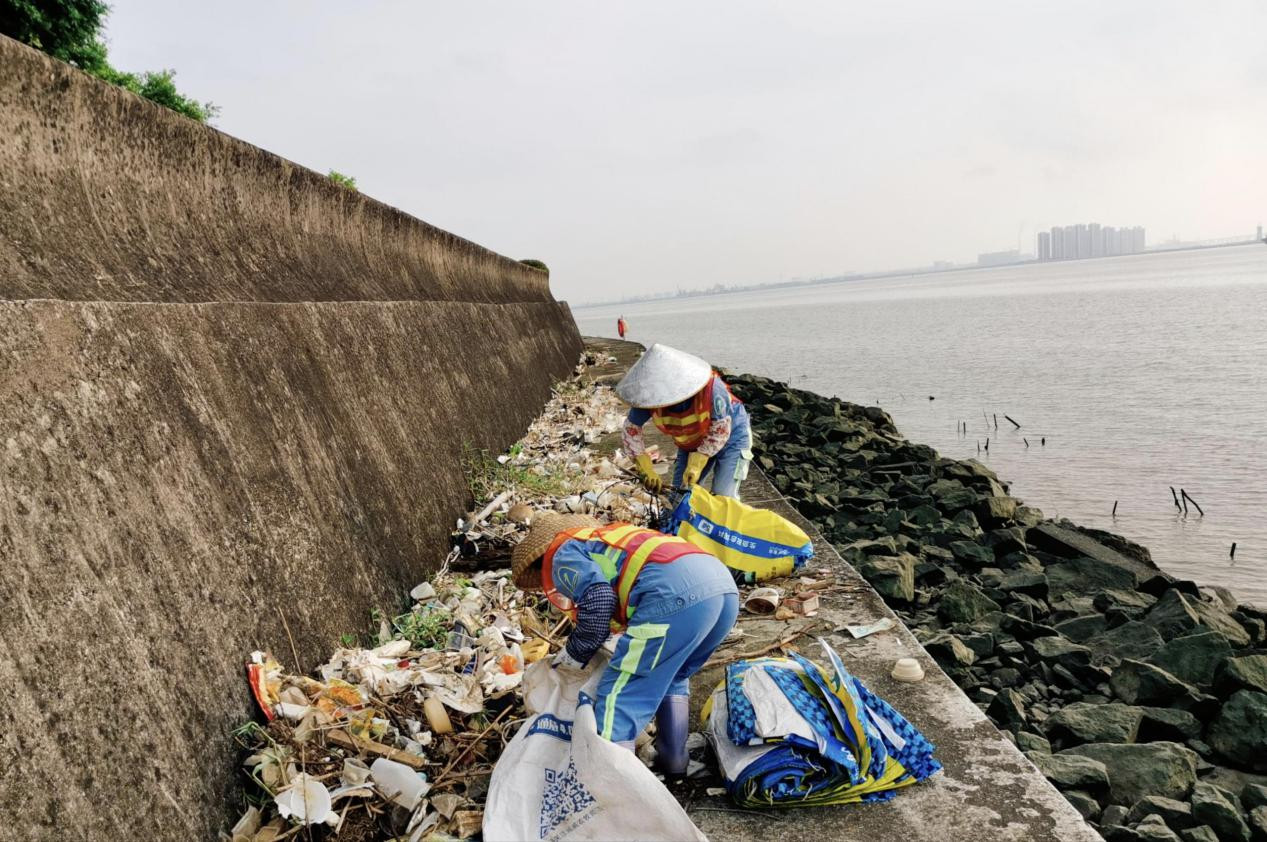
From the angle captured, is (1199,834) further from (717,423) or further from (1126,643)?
(717,423)

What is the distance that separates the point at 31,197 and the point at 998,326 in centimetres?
4712

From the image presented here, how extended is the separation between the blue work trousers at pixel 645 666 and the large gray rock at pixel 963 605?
11.9 feet

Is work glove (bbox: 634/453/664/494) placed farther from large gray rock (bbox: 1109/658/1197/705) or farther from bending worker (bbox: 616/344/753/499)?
large gray rock (bbox: 1109/658/1197/705)

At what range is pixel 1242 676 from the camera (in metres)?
4.47

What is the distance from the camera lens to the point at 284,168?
5004 millimetres

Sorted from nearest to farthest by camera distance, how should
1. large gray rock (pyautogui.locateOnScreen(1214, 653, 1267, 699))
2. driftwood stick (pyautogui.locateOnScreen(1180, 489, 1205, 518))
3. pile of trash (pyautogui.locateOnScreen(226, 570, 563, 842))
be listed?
pile of trash (pyautogui.locateOnScreen(226, 570, 563, 842)) → large gray rock (pyautogui.locateOnScreen(1214, 653, 1267, 699)) → driftwood stick (pyautogui.locateOnScreen(1180, 489, 1205, 518))

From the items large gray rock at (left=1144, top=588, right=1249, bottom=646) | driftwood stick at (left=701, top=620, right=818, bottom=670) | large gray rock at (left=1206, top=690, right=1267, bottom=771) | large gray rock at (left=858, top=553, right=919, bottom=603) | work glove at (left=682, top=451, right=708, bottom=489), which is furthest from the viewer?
large gray rock at (left=858, top=553, right=919, bottom=603)

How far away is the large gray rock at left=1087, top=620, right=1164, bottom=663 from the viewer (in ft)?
17.6

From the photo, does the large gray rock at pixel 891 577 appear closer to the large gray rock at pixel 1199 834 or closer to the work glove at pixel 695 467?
the work glove at pixel 695 467

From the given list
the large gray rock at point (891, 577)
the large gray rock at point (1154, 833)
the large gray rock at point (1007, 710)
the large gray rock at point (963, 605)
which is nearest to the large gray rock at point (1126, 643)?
the large gray rock at point (963, 605)

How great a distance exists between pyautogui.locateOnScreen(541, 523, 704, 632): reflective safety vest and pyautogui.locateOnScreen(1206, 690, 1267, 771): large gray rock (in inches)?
128

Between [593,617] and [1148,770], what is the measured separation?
2712mm

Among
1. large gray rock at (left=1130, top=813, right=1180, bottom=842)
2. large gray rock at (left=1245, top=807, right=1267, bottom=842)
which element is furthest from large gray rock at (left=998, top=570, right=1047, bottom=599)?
large gray rock at (left=1130, top=813, right=1180, bottom=842)

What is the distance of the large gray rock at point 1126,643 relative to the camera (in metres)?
5.36
